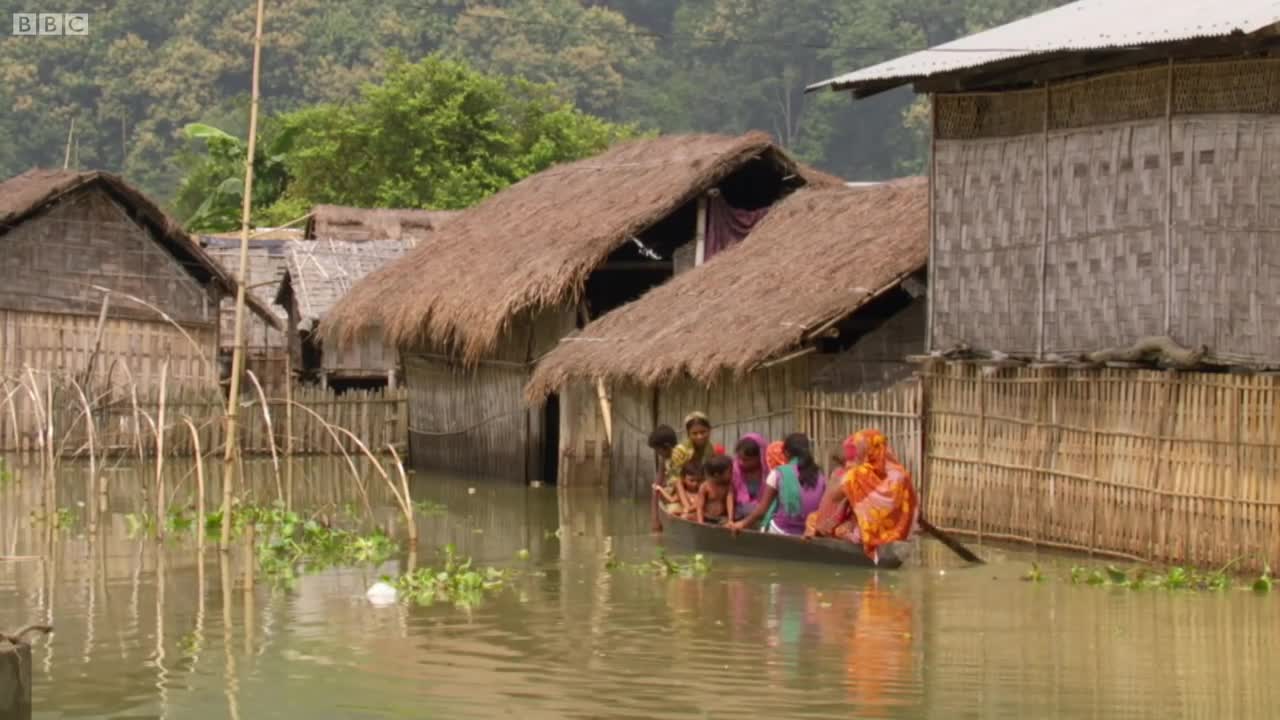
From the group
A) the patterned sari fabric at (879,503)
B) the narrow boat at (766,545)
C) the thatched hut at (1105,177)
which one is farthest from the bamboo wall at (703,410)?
the patterned sari fabric at (879,503)

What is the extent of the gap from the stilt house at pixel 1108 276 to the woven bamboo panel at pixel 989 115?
19mm

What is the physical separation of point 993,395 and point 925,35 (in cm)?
3796

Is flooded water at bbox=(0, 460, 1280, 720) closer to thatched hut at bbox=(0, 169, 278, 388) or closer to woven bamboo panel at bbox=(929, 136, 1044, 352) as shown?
woven bamboo panel at bbox=(929, 136, 1044, 352)

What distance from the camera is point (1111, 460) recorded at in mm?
15508

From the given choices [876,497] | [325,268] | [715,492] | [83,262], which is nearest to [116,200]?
[83,262]

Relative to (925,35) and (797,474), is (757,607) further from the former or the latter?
(925,35)

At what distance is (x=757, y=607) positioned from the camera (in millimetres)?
13773

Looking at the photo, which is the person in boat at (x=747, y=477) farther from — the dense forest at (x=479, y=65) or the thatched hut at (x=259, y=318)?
the dense forest at (x=479, y=65)

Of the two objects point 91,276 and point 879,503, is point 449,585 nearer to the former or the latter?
point 879,503

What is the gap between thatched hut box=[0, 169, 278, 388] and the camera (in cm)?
2588

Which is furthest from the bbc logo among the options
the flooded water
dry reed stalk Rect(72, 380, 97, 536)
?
the flooded water

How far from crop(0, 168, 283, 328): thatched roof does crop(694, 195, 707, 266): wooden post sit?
6778 millimetres

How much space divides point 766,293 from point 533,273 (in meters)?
3.16

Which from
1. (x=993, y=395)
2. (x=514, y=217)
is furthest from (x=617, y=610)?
(x=514, y=217)
